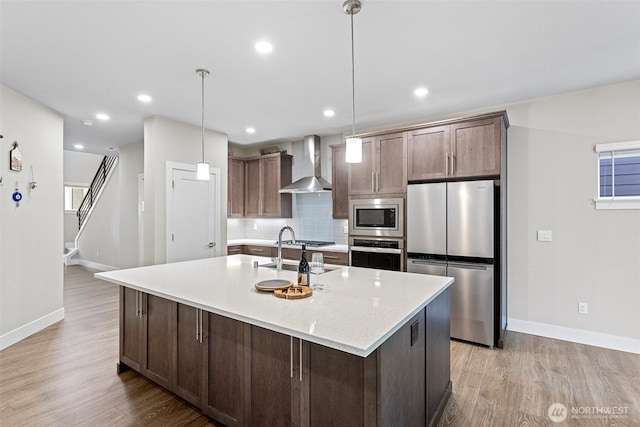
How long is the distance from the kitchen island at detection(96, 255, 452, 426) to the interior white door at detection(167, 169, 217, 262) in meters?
1.83

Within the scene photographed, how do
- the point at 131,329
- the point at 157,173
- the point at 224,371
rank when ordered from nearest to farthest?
the point at 224,371 → the point at 131,329 → the point at 157,173

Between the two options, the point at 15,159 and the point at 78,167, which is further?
the point at 78,167

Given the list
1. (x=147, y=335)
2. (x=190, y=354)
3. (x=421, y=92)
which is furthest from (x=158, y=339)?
(x=421, y=92)

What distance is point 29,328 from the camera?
3.59 m

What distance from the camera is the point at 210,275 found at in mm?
2564

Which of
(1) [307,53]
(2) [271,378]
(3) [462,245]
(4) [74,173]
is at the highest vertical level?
(1) [307,53]

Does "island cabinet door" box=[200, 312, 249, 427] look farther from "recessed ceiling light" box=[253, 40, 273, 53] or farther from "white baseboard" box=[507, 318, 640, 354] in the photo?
"white baseboard" box=[507, 318, 640, 354]

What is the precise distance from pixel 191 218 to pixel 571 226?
185 inches

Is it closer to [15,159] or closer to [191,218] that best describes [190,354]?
[191,218]

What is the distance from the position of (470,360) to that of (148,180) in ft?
14.1

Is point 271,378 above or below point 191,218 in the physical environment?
below

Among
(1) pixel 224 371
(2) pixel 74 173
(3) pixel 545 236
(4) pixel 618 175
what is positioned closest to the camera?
(1) pixel 224 371

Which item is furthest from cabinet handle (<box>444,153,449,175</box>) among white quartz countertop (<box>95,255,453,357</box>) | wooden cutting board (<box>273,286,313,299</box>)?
wooden cutting board (<box>273,286,313,299</box>)

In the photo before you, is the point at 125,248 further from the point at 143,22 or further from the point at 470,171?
the point at 470,171
